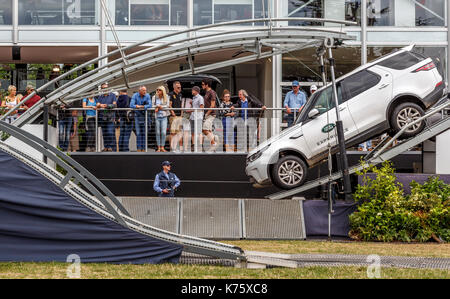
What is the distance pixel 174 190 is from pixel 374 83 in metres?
5.69

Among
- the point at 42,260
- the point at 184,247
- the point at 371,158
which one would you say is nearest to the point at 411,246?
the point at 371,158

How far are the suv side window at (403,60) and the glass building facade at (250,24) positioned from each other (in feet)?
21.4

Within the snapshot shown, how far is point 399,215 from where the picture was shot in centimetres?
1714

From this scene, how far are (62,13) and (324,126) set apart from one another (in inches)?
451

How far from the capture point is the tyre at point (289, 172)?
19.7 m

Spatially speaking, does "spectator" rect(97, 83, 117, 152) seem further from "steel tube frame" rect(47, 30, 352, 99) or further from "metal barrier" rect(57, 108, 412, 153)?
"steel tube frame" rect(47, 30, 352, 99)

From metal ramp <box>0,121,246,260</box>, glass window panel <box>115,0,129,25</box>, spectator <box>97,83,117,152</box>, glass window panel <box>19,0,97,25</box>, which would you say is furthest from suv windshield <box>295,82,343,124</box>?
glass window panel <box>19,0,97,25</box>

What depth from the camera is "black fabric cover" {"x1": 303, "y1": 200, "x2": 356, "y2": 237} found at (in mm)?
17562

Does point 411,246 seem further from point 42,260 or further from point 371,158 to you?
point 42,260

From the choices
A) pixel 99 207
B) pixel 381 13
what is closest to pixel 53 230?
pixel 99 207

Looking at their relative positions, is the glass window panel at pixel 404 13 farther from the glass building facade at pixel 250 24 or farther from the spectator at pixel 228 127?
the spectator at pixel 228 127

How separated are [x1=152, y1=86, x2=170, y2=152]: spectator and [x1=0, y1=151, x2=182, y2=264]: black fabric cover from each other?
998cm

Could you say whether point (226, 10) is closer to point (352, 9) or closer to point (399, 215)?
point (352, 9)

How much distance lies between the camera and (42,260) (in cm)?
1201
